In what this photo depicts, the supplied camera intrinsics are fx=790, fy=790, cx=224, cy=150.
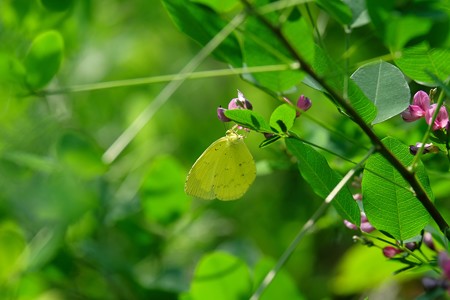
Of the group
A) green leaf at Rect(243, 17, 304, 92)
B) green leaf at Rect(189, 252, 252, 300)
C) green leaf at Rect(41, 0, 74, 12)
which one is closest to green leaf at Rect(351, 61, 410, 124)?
green leaf at Rect(243, 17, 304, 92)

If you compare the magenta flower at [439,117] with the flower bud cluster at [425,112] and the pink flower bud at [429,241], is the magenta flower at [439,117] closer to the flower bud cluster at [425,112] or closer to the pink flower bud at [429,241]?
the flower bud cluster at [425,112]

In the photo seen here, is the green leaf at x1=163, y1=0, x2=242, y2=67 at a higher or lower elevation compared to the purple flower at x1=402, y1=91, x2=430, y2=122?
higher

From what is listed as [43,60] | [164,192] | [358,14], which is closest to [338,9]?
[358,14]

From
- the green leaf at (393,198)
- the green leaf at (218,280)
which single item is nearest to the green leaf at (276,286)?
the green leaf at (218,280)

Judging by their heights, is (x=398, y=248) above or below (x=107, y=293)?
above

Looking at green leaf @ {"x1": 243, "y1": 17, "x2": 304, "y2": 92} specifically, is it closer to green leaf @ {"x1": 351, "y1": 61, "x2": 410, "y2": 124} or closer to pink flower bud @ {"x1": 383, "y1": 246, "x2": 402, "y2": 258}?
green leaf @ {"x1": 351, "y1": 61, "x2": 410, "y2": 124}

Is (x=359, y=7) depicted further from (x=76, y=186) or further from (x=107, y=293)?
(x=107, y=293)

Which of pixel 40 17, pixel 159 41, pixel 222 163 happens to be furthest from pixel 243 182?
pixel 159 41
